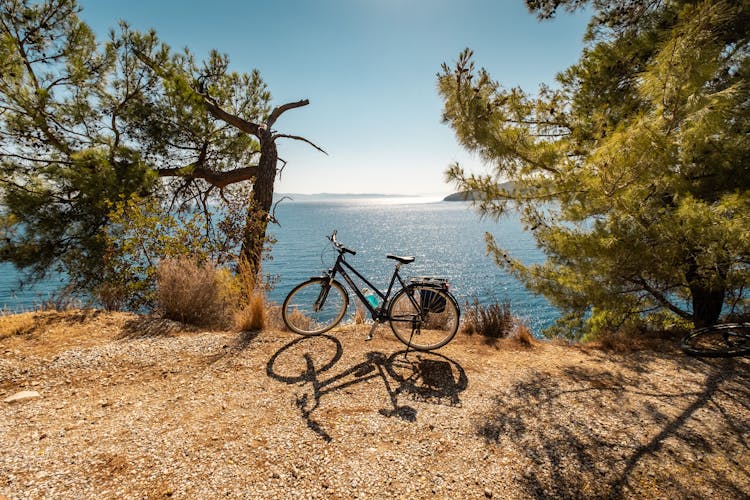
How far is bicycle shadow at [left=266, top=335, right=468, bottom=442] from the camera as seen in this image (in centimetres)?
321

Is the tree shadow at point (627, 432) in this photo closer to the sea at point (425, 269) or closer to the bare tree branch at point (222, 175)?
the sea at point (425, 269)

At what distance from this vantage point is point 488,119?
16.1 ft

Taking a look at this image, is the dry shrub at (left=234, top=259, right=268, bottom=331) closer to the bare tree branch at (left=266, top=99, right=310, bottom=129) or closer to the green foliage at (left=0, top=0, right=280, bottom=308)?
the green foliage at (left=0, top=0, right=280, bottom=308)

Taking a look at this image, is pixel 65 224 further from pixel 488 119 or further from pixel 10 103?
pixel 488 119

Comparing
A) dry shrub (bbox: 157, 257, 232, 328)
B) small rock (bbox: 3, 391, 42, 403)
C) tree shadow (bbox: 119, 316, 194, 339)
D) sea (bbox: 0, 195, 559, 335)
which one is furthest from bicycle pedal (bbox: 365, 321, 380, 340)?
sea (bbox: 0, 195, 559, 335)

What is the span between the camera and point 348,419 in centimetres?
295

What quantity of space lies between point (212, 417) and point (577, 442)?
303 cm

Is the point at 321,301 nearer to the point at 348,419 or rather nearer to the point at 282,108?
the point at 348,419

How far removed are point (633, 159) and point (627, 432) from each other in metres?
2.68

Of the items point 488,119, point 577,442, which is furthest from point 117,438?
point 488,119

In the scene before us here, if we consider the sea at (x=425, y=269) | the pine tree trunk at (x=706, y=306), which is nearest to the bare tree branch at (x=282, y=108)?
the sea at (x=425, y=269)

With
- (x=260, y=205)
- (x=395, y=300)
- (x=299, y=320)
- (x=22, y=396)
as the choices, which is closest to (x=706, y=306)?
(x=395, y=300)

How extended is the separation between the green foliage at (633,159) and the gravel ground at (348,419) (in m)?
1.20

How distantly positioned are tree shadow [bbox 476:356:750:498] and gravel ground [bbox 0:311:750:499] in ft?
0.05
